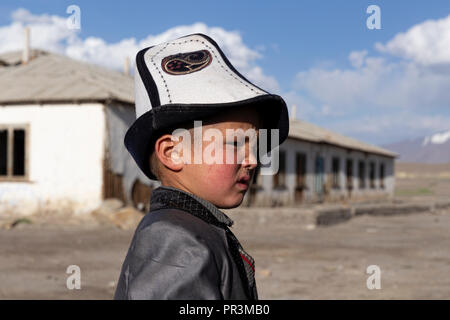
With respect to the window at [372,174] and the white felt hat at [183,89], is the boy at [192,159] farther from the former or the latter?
the window at [372,174]

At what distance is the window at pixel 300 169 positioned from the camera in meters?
23.8

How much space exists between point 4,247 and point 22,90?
6.90 meters

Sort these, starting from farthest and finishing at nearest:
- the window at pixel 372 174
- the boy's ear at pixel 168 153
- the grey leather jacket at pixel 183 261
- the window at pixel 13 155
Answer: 1. the window at pixel 372 174
2. the window at pixel 13 155
3. the boy's ear at pixel 168 153
4. the grey leather jacket at pixel 183 261

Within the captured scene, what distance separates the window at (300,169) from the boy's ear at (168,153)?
22255mm

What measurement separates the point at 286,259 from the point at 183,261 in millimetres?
8447

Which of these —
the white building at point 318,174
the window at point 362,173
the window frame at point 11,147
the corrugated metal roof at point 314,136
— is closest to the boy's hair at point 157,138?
the window frame at point 11,147

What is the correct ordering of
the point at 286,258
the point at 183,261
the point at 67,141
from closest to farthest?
1. the point at 183,261
2. the point at 286,258
3. the point at 67,141

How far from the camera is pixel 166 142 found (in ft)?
5.07

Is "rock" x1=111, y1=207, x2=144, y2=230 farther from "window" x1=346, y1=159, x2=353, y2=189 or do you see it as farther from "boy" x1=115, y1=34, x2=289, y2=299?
"window" x1=346, y1=159, x2=353, y2=189

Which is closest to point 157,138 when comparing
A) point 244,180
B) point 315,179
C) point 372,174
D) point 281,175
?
point 244,180

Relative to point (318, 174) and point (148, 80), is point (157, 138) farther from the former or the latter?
point (318, 174)

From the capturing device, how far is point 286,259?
31.1 feet
